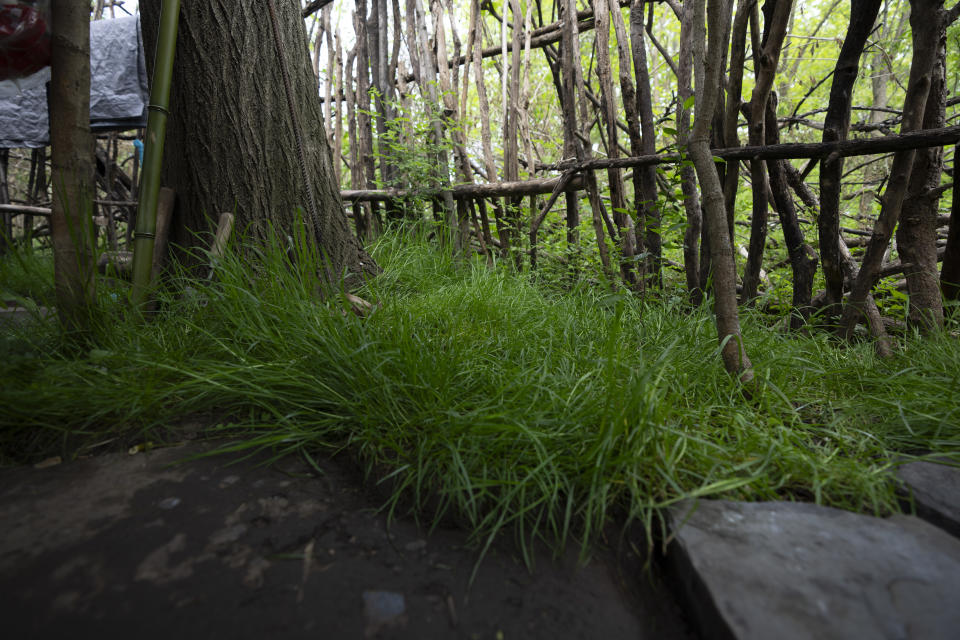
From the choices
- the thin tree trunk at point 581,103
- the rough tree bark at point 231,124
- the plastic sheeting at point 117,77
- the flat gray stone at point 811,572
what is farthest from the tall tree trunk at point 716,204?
the plastic sheeting at point 117,77

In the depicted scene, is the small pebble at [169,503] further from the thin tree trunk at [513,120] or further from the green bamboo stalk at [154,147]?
the thin tree trunk at [513,120]

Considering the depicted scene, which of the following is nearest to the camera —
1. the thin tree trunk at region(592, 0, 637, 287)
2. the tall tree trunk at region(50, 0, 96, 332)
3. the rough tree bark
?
the tall tree trunk at region(50, 0, 96, 332)

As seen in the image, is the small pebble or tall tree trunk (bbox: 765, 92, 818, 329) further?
tall tree trunk (bbox: 765, 92, 818, 329)

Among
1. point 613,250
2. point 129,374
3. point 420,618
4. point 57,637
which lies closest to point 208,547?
point 57,637

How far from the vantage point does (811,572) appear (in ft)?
2.58

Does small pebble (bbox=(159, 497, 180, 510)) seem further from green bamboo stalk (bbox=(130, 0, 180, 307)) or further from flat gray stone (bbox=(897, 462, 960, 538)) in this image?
flat gray stone (bbox=(897, 462, 960, 538))

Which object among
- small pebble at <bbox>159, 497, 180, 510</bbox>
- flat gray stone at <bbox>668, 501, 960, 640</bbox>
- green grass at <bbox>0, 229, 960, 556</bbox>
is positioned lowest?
flat gray stone at <bbox>668, 501, 960, 640</bbox>

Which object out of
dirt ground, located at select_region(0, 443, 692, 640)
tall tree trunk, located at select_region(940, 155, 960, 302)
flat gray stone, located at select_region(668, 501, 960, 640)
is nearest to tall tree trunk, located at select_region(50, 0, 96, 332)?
dirt ground, located at select_region(0, 443, 692, 640)

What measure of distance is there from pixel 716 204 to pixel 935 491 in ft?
2.77

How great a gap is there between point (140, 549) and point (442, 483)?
57 centimetres

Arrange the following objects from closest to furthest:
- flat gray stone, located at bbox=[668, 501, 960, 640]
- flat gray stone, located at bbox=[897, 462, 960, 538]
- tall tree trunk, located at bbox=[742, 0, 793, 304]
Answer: flat gray stone, located at bbox=[668, 501, 960, 640] < flat gray stone, located at bbox=[897, 462, 960, 538] < tall tree trunk, located at bbox=[742, 0, 793, 304]

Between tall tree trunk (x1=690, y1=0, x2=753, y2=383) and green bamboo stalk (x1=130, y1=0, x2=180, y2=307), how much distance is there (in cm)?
177

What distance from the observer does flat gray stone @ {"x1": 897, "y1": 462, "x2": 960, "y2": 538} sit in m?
0.95

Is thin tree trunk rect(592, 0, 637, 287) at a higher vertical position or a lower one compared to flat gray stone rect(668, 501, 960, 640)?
higher
